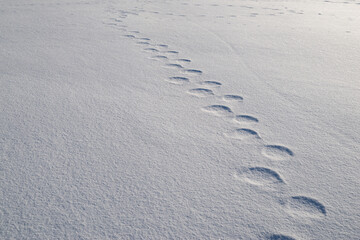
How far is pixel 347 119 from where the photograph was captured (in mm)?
1216

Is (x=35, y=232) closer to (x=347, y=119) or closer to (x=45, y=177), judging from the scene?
(x=45, y=177)

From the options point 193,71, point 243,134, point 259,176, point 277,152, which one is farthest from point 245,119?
point 193,71

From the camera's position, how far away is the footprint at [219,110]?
125cm

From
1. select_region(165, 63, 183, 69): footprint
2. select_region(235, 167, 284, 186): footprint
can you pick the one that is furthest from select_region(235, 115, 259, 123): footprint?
select_region(165, 63, 183, 69): footprint

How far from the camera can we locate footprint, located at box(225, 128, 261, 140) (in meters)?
1.09

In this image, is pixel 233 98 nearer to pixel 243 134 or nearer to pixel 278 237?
pixel 243 134

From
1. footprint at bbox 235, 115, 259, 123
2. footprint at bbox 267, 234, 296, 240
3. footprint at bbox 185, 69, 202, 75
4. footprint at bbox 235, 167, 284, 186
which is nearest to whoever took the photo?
footprint at bbox 267, 234, 296, 240

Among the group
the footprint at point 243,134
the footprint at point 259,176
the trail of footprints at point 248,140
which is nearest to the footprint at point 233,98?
the trail of footprints at point 248,140

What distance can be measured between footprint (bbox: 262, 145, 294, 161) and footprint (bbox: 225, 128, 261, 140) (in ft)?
0.24

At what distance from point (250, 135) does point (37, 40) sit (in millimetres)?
1764

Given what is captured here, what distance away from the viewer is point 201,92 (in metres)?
1.43

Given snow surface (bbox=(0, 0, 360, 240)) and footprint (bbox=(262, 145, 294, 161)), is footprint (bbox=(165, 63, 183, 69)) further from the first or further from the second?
footprint (bbox=(262, 145, 294, 161))

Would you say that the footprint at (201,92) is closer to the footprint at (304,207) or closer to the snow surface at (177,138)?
the snow surface at (177,138)

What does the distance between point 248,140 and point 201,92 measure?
1.45ft
